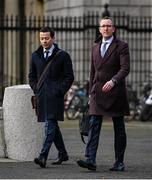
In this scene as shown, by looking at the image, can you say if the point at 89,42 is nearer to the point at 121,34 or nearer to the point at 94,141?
the point at 121,34

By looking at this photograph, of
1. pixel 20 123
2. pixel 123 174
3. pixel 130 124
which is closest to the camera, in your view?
pixel 123 174

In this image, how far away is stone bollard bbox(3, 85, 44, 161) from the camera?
1227 centimetres

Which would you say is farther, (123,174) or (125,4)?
(125,4)

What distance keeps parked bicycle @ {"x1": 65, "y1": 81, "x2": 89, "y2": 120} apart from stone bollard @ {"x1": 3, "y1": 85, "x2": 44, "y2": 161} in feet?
34.0

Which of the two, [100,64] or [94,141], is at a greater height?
[100,64]

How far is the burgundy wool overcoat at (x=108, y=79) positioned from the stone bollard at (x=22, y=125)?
53.0 inches

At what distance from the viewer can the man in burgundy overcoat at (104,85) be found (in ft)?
36.4

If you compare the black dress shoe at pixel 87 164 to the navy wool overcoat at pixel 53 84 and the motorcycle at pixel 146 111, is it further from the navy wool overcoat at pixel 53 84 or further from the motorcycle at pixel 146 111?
the motorcycle at pixel 146 111

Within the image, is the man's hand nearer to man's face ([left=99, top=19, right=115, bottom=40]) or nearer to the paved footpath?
man's face ([left=99, top=19, right=115, bottom=40])

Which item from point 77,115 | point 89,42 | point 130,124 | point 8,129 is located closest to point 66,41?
point 89,42

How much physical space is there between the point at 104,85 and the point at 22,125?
5.81 ft

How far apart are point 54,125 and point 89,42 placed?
13.5 metres

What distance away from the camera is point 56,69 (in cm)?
1159

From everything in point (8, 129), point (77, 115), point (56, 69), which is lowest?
point (77, 115)
